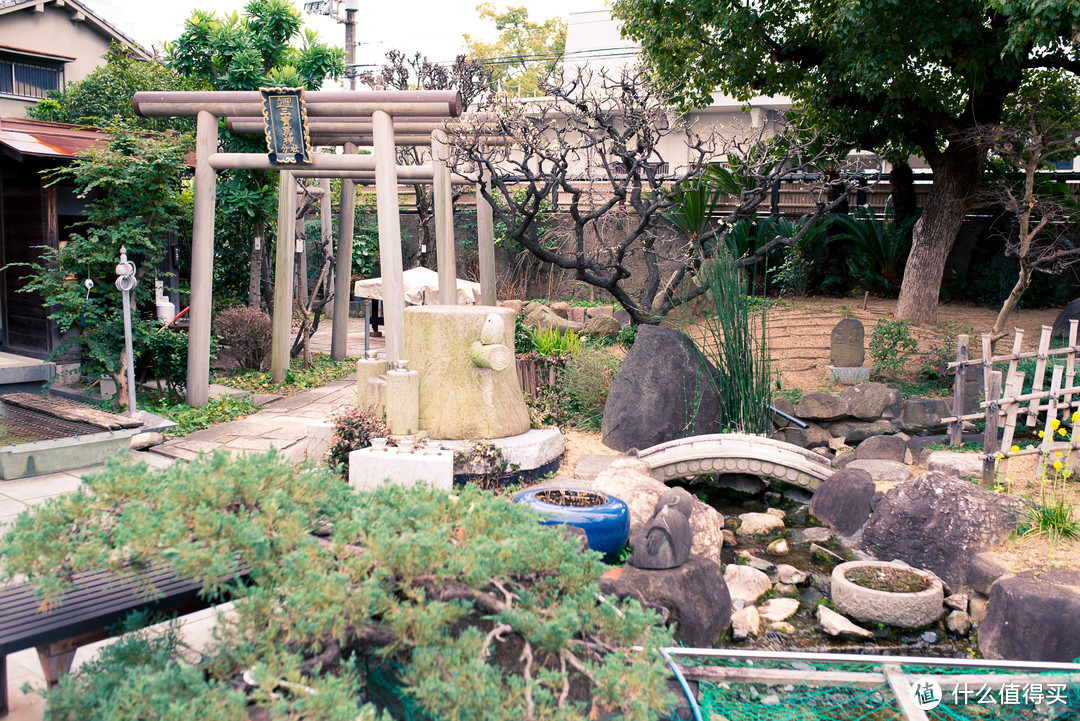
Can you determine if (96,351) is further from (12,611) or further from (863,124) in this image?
(863,124)

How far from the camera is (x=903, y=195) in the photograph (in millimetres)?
11141

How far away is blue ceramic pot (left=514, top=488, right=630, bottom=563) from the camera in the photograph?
366 centimetres

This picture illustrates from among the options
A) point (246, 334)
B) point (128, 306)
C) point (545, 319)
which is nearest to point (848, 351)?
point (545, 319)

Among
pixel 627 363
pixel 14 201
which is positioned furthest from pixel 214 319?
pixel 627 363

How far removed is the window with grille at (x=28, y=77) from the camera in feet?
45.2

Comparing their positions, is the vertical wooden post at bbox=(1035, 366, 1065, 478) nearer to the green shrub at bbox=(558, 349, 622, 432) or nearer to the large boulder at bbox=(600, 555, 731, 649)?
the large boulder at bbox=(600, 555, 731, 649)

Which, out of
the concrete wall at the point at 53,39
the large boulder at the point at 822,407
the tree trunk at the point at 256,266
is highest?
the concrete wall at the point at 53,39

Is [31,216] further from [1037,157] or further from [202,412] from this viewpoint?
[1037,157]

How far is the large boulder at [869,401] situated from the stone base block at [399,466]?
13.4 ft

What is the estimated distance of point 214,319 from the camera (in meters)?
8.59

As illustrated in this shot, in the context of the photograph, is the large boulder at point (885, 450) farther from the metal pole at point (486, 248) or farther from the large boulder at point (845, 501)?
the metal pole at point (486, 248)

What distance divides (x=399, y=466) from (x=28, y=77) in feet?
47.2

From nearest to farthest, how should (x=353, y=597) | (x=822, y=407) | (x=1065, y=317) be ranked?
(x=353, y=597) → (x=822, y=407) → (x=1065, y=317)

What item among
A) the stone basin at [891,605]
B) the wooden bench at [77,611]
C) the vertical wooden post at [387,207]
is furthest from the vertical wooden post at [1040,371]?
the wooden bench at [77,611]
